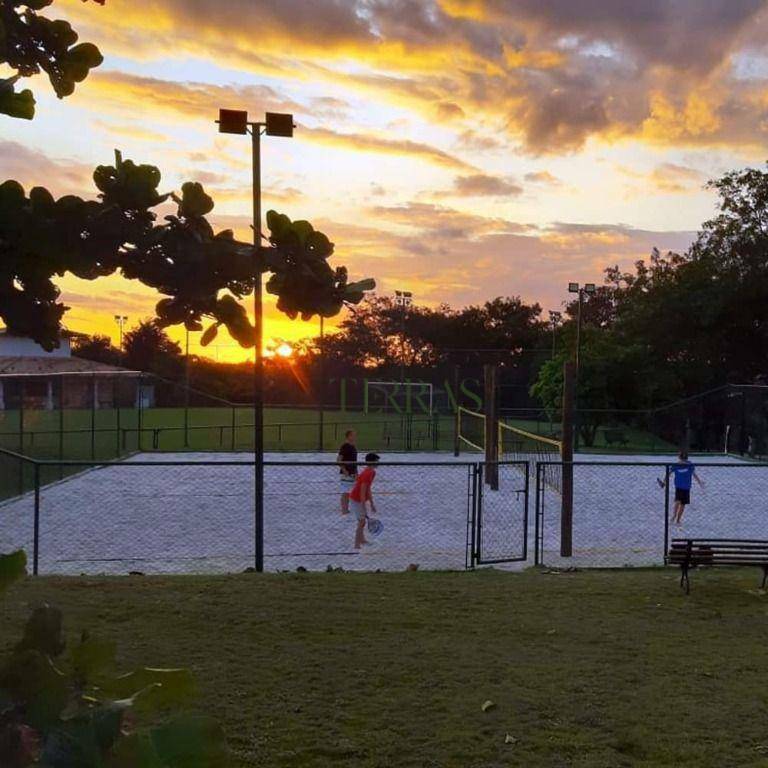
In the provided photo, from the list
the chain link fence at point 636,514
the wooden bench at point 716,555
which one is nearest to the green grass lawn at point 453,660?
the wooden bench at point 716,555

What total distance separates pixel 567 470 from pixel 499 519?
14.0 feet

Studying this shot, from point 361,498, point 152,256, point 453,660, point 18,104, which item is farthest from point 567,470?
point 18,104

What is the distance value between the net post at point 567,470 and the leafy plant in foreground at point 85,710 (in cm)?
1109

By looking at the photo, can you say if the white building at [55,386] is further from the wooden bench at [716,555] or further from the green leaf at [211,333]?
the green leaf at [211,333]

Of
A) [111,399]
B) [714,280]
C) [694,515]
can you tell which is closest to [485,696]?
[694,515]

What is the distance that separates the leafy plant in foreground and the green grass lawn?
3719 mm

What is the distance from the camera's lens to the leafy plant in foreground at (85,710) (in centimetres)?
120

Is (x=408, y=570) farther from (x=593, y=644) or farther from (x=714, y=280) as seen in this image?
(x=714, y=280)

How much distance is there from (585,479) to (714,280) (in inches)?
975

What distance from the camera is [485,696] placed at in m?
5.89

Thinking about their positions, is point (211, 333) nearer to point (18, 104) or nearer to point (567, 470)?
point (18, 104)

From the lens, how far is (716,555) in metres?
9.52

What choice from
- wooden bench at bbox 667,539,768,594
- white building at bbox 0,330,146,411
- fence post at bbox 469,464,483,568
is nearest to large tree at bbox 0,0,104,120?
wooden bench at bbox 667,539,768,594

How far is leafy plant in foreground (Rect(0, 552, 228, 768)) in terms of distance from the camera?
1.20m
